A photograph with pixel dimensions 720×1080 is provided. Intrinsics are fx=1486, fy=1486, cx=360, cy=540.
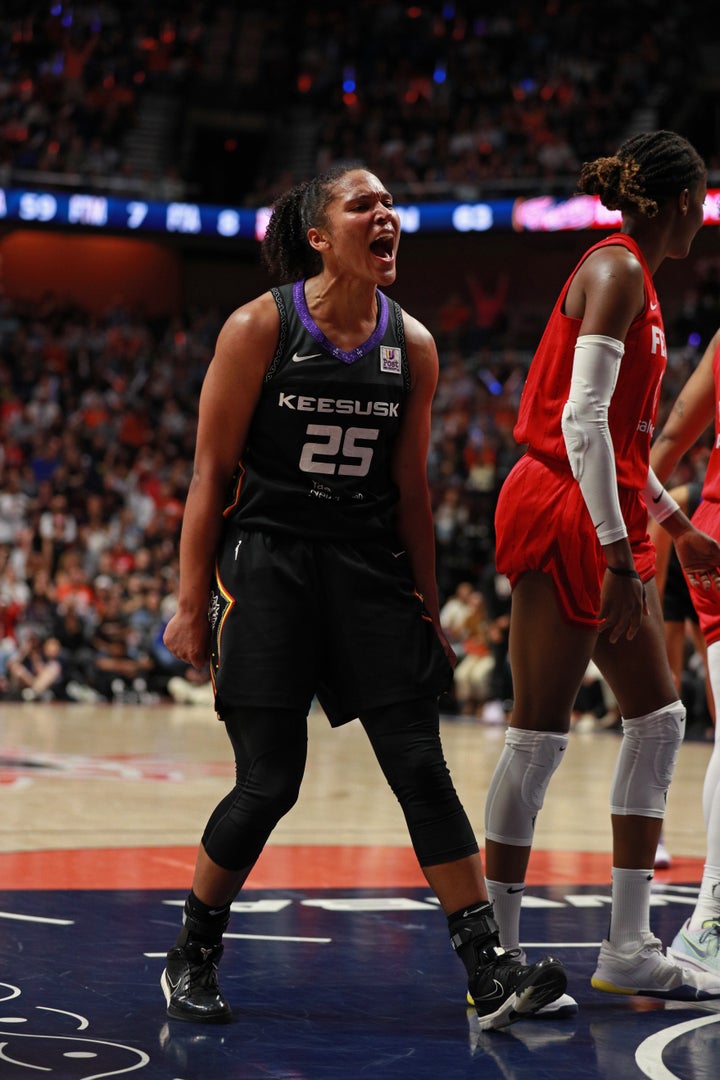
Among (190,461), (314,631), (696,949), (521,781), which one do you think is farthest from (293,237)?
(190,461)

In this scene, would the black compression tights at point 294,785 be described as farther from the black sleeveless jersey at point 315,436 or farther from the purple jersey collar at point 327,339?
the purple jersey collar at point 327,339

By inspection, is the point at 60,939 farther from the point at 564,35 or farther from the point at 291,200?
the point at 564,35

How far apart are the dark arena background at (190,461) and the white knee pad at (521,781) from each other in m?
0.42

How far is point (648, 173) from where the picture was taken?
141 inches

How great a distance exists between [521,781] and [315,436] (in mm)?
969

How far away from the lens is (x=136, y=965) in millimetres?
3742

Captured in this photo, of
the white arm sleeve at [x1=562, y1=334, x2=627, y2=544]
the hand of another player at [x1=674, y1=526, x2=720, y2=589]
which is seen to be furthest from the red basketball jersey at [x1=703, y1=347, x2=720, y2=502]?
the white arm sleeve at [x1=562, y1=334, x2=627, y2=544]

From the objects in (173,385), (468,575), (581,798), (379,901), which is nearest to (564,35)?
(173,385)

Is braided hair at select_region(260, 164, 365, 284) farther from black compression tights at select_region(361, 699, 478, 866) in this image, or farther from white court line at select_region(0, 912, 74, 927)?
white court line at select_region(0, 912, 74, 927)

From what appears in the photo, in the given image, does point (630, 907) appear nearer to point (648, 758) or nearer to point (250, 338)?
point (648, 758)

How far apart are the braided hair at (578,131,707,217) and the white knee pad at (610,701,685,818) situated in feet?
4.03

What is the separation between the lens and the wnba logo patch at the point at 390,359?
3396mm

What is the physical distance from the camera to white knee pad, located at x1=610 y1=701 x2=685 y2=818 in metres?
3.63

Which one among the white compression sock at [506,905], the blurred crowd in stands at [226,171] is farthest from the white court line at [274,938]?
the blurred crowd in stands at [226,171]
